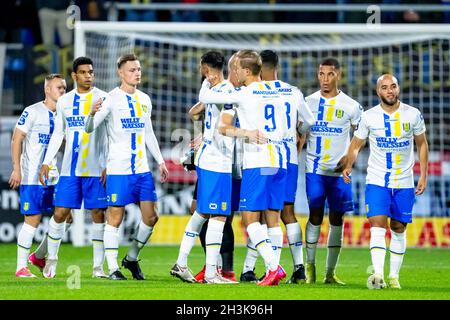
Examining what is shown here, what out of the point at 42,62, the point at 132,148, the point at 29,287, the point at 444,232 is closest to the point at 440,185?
the point at 444,232

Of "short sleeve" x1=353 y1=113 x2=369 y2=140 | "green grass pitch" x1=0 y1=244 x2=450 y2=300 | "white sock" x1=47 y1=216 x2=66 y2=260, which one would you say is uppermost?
"short sleeve" x1=353 y1=113 x2=369 y2=140

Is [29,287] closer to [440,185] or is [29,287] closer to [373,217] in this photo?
[373,217]

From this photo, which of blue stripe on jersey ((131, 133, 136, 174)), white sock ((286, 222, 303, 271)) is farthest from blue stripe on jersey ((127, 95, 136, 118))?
white sock ((286, 222, 303, 271))

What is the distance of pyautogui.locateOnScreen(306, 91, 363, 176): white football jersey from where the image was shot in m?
10.8

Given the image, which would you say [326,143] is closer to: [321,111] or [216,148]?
[321,111]

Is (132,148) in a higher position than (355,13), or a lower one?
lower

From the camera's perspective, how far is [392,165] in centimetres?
1005

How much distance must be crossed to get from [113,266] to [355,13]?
1024 cm

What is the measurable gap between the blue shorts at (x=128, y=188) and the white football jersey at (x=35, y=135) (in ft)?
3.85

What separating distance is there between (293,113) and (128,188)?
5.77ft

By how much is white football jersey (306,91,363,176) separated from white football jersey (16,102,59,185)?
275 cm

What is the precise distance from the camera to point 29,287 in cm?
962

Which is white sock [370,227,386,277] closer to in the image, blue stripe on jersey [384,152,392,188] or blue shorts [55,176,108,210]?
blue stripe on jersey [384,152,392,188]

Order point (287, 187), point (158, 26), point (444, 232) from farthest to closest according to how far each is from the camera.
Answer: point (444, 232), point (158, 26), point (287, 187)
